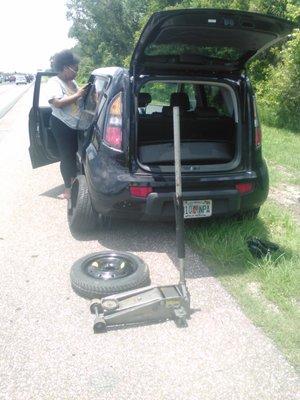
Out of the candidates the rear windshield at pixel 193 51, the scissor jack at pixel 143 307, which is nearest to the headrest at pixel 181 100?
the rear windshield at pixel 193 51

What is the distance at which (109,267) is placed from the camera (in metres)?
3.90

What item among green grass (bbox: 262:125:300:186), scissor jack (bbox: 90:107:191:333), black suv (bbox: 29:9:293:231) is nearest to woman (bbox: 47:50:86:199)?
black suv (bbox: 29:9:293:231)

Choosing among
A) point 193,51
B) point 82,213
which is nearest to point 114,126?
point 82,213

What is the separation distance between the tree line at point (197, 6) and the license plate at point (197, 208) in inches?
334

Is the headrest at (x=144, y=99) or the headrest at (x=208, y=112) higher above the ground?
the headrest at (x=144, y=99)

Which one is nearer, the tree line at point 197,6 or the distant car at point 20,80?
the tree line at point 197,6

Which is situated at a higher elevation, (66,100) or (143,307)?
(66,100)

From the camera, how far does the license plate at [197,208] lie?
168 inches

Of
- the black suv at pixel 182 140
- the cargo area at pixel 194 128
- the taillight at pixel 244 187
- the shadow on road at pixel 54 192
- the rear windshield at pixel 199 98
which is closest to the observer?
the black suv at pixel 182 140

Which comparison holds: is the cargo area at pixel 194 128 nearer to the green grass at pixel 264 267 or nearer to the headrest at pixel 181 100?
the headrest at pixel 181 100

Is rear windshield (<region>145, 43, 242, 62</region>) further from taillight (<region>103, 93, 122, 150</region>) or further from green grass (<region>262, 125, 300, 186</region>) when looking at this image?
green grass (<region>262, 125, 300, 186</region>)

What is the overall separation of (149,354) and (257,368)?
0.67 m

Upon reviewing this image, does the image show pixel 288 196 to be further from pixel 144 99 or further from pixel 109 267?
pixel 109 267

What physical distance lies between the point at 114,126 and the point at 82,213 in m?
1.00
